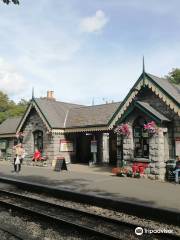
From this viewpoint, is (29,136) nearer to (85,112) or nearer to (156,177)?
(85,112)

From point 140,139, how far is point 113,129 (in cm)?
391

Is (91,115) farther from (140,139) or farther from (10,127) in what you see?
(10,127)

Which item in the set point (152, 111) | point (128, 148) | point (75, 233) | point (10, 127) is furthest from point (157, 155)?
point (10, 127)

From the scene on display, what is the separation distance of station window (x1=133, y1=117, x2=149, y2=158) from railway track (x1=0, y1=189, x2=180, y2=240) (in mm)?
7531

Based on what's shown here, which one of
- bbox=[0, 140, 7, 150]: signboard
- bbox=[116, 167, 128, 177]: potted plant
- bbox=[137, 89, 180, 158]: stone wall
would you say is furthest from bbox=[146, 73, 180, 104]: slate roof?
bbox=[0, 140, 7, 150]: signboard

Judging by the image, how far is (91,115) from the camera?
2562 cm

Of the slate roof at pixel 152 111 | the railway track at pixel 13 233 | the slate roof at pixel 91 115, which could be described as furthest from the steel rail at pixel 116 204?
the slate roof at pixel 91 115

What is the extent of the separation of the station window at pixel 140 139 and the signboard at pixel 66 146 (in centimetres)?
835

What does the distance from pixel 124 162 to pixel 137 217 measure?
28.2 ft

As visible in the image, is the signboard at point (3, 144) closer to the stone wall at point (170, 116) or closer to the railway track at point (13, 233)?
the stone wall at point (170, 116)

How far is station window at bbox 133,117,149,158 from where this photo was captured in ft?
57.4

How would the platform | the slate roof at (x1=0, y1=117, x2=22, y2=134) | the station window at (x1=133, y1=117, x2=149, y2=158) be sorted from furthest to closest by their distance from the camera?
1. the slate roof at (x1=0, y1=117, x2=22, y2=134)
2. the station window at (x1=133, y1=117, x2=149, y2=158)
3. the platform

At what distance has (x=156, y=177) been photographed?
1645cm

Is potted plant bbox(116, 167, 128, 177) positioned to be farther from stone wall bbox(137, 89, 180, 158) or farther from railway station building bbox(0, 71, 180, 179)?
stone wall bbox(137, 89, 180, 158)
